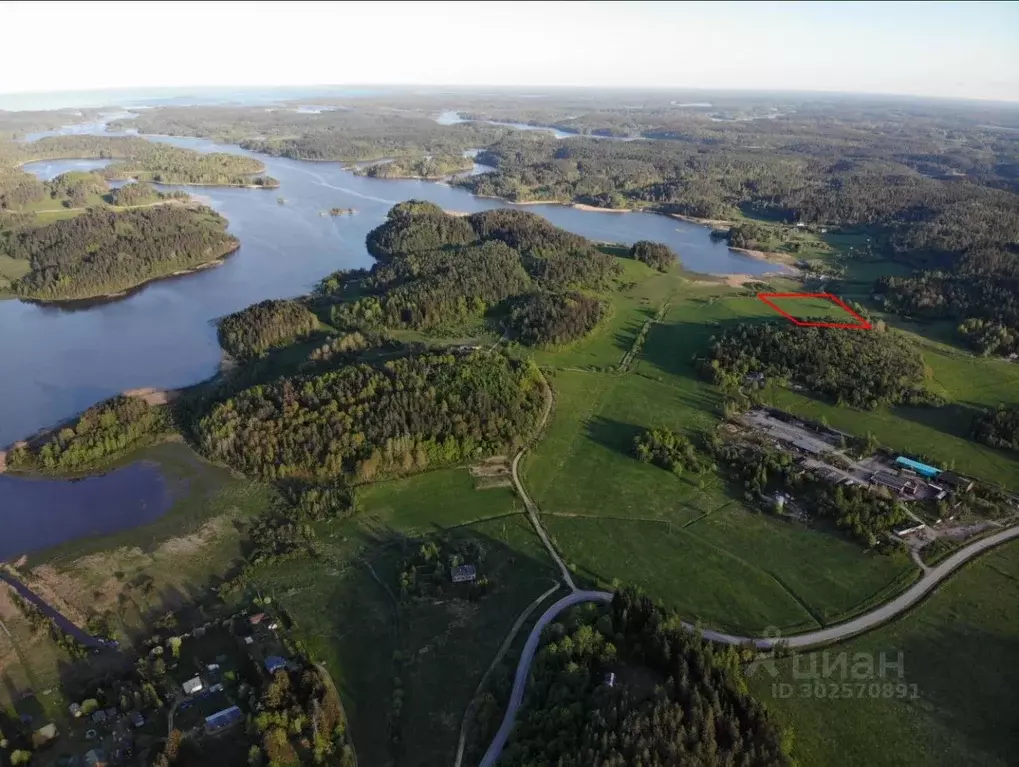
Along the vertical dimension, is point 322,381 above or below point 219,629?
above

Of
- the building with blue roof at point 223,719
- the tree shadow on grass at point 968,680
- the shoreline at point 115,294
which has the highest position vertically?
the tree shadow on grass at point 968,680

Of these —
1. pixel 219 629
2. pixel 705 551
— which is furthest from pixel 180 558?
pixel 705 551

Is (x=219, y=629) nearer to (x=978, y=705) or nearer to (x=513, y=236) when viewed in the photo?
(x=978, y=705)

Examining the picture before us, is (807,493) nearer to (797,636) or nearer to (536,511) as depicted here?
(797,636)

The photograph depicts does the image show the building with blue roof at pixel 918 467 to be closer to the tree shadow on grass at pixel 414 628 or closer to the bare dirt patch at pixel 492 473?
the tree shadow on grass at pixel 414 628

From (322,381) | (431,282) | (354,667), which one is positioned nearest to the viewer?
(354,667)

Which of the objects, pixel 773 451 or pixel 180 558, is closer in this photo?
pixel 180 558

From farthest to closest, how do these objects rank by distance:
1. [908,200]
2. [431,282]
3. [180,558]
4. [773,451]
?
1. [908,200]
2. [431,282]
3. [773,451]
4. [180,558]

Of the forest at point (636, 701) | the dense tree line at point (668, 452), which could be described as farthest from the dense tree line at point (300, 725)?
the dense tree line at point (668, 452)
